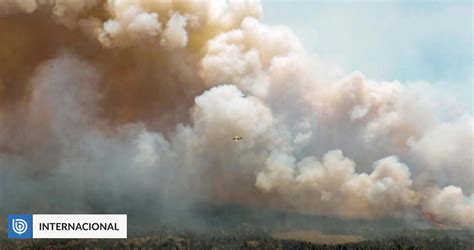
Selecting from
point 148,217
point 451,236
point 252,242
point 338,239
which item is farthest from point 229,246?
point 451,236

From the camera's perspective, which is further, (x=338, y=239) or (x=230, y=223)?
(x=338, y=239)

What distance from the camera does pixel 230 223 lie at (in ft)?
243

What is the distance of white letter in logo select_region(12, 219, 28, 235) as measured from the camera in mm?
51594

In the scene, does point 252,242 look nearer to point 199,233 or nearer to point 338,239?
point 199,233

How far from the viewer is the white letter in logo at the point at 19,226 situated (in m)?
51.6

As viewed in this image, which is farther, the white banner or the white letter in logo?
the white letter in logo

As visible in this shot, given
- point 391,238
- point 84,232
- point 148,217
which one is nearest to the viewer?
point 84,232

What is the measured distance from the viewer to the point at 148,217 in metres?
69.9

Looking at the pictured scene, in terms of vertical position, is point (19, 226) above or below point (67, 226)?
above

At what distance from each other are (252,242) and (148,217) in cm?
1580

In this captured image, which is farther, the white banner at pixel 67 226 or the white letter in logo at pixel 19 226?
the white letter in logo at pixel 19 226

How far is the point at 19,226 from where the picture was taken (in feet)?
173

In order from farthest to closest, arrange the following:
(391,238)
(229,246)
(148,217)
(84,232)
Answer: (391,238)
(229,246)
(148,217)
(84,232)

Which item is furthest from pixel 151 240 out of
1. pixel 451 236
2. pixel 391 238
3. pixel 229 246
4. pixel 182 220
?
pixel 451 236
